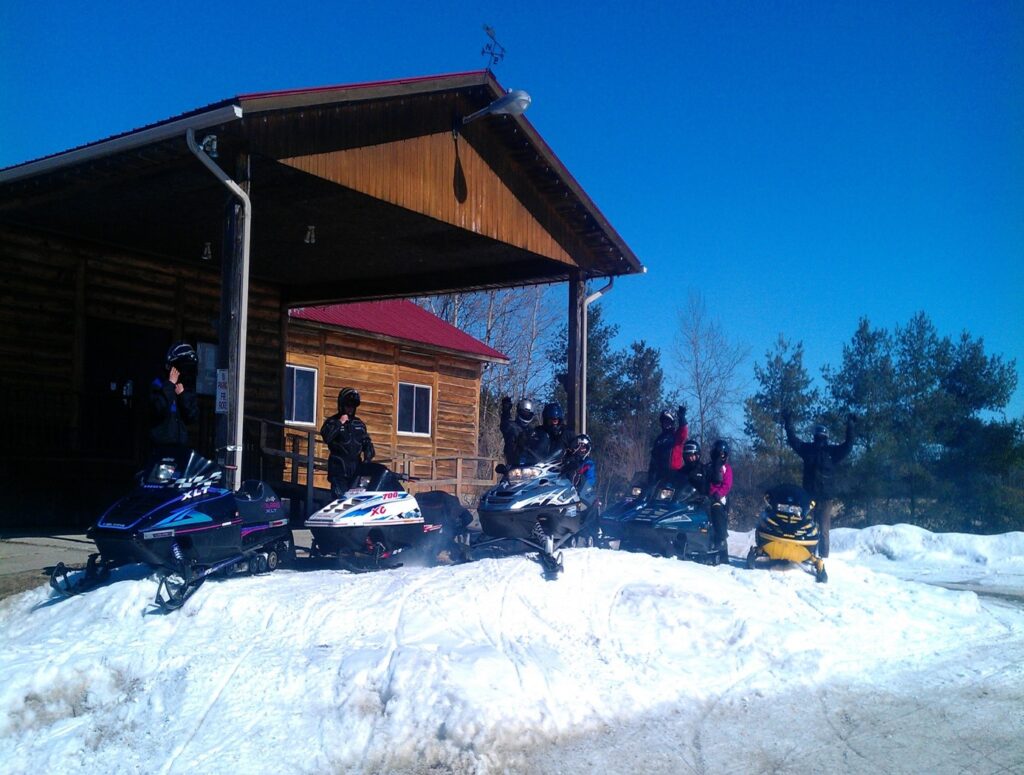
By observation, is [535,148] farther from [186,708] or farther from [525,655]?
[186,708]

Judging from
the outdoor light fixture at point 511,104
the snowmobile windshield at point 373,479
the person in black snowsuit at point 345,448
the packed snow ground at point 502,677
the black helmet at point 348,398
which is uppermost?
the outdoor light fixture at point 511,104

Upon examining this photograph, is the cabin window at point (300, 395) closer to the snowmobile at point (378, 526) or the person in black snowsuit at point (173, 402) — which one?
the snowmobile at point (378, 526)

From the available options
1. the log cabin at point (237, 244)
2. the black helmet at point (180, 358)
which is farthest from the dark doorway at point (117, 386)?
the black helmet at point (180, 358)

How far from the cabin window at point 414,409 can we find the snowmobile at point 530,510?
501 inches

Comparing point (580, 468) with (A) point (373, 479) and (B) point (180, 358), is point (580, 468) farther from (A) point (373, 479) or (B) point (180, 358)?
(B) point (180, 358)

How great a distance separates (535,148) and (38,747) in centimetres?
962

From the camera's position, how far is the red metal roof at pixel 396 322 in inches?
784

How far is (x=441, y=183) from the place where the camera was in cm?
1165

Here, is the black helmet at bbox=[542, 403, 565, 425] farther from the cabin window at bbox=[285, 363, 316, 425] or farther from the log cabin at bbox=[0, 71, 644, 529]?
the cabin window at bbox=[285, 363, 316, 425]

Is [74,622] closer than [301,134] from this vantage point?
Yes

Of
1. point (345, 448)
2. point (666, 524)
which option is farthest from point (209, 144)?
point (666, 524)

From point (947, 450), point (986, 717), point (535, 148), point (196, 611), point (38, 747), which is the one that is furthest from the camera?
point (947, 450)

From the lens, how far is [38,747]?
5.23 meters

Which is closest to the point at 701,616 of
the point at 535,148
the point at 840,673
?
the point at 840,673
